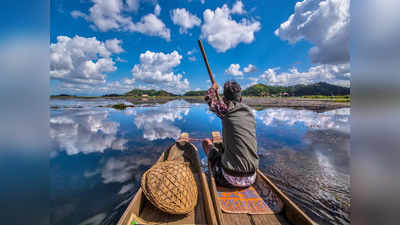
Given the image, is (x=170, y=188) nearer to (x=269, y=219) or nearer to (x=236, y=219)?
(x=236, y=219)

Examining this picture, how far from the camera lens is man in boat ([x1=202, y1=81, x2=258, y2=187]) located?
256cm

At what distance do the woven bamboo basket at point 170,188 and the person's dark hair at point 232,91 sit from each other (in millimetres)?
1557

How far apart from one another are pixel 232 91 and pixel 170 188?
Result: 1.94m

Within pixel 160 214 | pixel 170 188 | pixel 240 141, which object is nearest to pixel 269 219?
pixel 240 141

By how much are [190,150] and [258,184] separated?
2115mm

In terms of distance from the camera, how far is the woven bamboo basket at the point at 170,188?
219 centimetres

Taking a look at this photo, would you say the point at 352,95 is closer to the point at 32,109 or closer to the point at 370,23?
the point at 370,23

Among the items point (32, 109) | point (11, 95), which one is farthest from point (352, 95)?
point (11, 95)

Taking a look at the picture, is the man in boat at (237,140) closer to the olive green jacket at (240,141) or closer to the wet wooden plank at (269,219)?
the olive green jacket at (240,141)

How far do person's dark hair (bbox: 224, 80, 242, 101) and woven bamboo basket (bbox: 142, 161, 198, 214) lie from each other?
1557 mm

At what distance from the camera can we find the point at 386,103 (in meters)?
0.54

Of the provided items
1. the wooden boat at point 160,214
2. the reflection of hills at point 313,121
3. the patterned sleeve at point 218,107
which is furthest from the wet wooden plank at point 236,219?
the reflection of hills at point 313,121

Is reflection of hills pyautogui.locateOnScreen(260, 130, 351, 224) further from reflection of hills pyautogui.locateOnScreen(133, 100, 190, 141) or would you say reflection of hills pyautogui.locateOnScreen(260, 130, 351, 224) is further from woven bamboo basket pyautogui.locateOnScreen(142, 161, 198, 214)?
reflection of hills pyautogui.locateOnScreen(133, 100, 190, 141)

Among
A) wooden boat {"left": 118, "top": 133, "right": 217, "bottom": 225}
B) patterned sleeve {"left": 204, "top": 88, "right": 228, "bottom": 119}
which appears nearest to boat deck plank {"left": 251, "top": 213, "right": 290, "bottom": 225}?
wooden boat {"left": 118, "top": 133, "right": 217, "bottom": 225}
